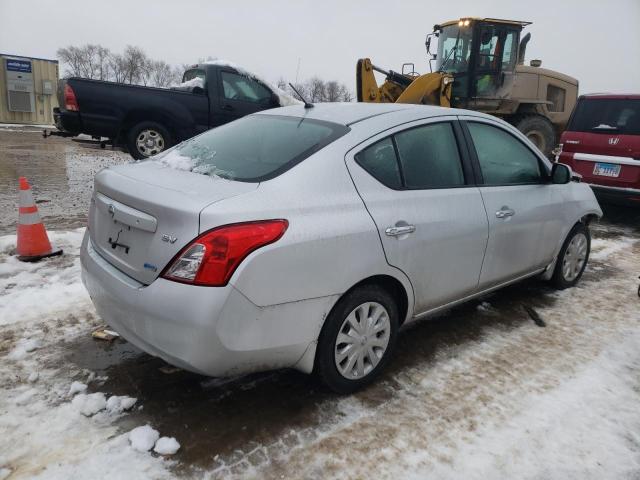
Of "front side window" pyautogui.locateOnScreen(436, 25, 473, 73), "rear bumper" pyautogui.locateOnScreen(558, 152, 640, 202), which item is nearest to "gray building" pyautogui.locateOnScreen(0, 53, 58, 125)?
"front side window" pyautogui.locateOnScreen(436, 25, 473, 73)

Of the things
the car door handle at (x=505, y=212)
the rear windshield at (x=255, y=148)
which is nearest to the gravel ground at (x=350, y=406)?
the car door handle at (x=505, y=212)

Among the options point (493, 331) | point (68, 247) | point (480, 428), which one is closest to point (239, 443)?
point (480, 428)

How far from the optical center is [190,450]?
7.30 feet

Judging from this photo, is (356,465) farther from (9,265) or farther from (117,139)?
(117,139)

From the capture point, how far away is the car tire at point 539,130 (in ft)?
37.4

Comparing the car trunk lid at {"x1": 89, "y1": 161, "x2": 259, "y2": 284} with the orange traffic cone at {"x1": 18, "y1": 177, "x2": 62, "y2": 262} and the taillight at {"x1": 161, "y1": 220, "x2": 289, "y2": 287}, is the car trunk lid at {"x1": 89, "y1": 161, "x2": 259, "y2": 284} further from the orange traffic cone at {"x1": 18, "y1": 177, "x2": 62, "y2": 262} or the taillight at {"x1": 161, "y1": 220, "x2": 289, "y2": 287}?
the orange traffic cone at {"x1": 18, "y1": 177, "x2": 62, "y2": 262}

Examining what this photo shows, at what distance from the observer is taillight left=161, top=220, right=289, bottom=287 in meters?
2.07

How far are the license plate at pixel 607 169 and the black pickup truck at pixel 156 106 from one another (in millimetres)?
5440

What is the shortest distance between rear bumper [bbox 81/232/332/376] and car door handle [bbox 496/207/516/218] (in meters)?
1.62

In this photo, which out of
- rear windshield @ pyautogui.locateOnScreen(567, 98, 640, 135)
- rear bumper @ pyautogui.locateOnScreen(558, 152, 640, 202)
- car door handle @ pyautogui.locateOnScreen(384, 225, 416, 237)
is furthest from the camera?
rear windshield @ pyautogui.locateOnScreen(567, 98, 640, 135)

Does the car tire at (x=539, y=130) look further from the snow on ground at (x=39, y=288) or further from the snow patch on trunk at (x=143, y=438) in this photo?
the snow patch on trunk at (x=143, y=438)

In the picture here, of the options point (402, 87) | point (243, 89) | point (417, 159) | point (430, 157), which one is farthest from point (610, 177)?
point (243, 89)

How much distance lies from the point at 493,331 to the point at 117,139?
7082mm

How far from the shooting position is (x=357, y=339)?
263cm
